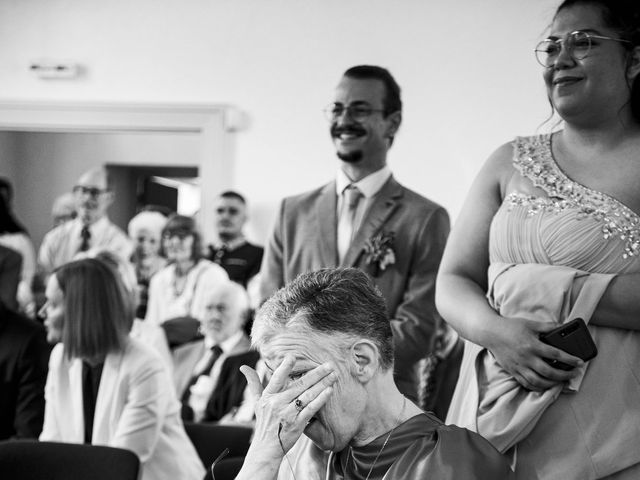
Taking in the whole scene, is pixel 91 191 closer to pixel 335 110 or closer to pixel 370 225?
pixel 335 110

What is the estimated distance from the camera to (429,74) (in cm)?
739

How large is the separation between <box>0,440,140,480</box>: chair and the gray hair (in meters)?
1.13

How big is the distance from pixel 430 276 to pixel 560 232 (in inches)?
39.0

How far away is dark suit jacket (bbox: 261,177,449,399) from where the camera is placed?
2957 millimetres

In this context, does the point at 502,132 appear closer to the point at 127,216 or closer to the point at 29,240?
the point at 127,216

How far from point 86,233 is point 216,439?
4350 mm

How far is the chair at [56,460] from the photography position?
2.78 metres

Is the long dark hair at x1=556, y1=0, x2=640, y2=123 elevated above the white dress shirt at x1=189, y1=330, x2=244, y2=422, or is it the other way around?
the long dark hair at x1=556, y1=0, x2=640, y2=123

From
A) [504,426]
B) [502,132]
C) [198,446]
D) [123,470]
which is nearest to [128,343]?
[198,446]

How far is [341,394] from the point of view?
178cm

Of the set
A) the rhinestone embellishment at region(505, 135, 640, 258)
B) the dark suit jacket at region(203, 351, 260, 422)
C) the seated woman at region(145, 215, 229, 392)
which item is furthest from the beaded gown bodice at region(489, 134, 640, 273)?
the seated woman at region(145, 215, 229, 392)

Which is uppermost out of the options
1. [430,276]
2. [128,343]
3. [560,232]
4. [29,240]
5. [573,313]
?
[560,232]

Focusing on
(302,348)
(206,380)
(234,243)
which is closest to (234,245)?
(234,243)

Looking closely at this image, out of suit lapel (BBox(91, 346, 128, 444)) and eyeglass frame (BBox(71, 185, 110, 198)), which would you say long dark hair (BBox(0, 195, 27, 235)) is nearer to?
eyeglass frame (BBox(71, 185, 110, 198))
